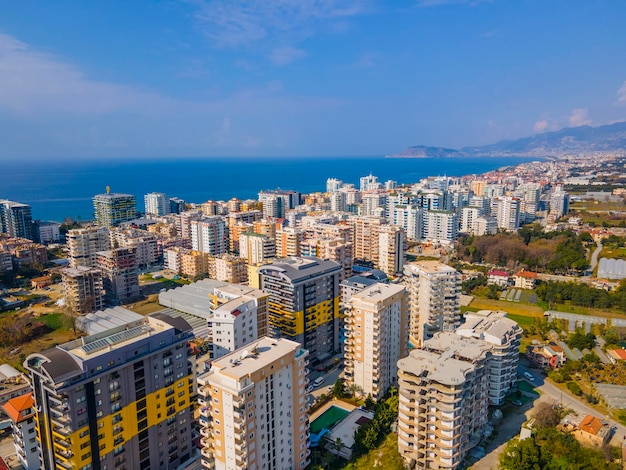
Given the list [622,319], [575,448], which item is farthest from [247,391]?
[622,319]

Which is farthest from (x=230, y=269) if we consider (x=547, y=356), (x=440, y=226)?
(x=440, y=226)

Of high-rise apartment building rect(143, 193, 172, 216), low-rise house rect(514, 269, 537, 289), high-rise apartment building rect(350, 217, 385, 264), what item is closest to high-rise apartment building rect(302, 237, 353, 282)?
high-rise apartment building rect(350, 217, 385, 264)

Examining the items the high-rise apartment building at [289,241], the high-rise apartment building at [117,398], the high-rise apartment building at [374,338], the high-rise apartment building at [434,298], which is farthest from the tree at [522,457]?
the high-rise apartment building at [289,241]

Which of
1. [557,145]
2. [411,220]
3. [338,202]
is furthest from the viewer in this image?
[557,145]

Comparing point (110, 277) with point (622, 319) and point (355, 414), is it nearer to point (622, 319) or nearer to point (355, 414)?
point (355, 414)

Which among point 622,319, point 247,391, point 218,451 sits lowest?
point 622,319

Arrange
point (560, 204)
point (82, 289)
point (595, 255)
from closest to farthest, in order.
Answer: point (82, 289) → point (595, 255) → point (560, 204)

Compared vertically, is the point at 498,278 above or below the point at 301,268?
below

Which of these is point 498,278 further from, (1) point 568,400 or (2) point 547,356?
(1) point 568,400
